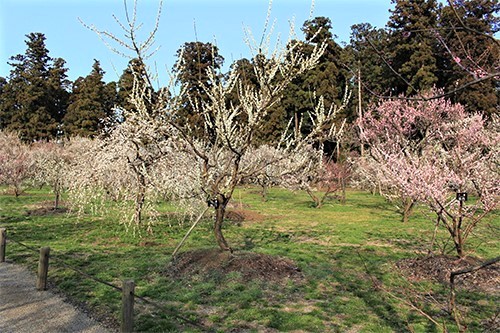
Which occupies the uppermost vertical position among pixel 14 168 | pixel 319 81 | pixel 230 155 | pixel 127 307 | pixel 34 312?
pixel 319 81

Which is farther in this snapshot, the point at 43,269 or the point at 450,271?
the point at 450,271

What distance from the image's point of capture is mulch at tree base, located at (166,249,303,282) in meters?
6.79

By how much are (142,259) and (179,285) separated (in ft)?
6.96

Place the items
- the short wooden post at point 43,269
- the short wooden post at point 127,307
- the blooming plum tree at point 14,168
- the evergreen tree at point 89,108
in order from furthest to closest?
the evergreen tree at point 89,108 < the blooming plum tree at point 14,168 < the short wooden post at point 43,269 < the short wooden post at point 127,307

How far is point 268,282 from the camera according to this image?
6.52 metres

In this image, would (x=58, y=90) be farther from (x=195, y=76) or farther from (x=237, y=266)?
(x=237, y=266)

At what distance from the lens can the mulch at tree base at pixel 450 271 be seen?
673cm

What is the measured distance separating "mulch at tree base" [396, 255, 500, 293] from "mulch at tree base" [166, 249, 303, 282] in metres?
2.38

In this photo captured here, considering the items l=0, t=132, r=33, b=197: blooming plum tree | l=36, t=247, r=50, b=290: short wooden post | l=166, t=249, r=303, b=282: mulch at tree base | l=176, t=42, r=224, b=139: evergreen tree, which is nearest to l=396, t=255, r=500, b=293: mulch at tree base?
l=166, t=249, r=303, b=282: mulch at tree base

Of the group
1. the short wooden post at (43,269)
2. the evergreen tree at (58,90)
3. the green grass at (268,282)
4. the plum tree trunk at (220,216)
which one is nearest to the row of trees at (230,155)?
the plum tree trunk at (220,216)

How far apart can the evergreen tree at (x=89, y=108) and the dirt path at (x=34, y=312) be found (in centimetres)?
3241

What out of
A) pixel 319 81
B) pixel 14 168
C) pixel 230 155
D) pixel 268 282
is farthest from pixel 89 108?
pixel 268 282

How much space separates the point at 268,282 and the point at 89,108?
3696cm

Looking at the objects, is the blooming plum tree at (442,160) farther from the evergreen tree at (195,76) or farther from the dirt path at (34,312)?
the dirt path at (34,312)
